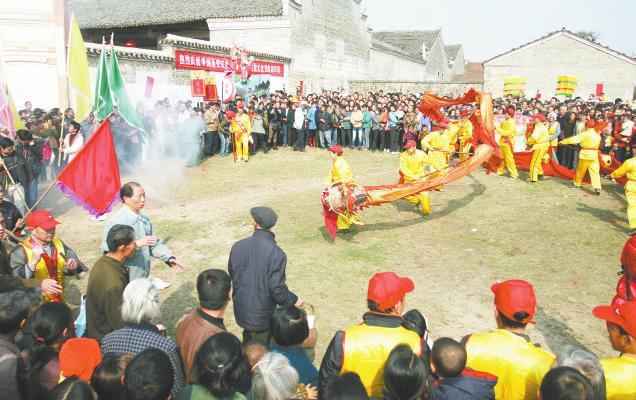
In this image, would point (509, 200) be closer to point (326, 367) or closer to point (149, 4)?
point (326, 367)

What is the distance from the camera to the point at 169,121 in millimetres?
14398

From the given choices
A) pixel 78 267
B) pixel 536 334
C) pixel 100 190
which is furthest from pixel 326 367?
pixel 100 190

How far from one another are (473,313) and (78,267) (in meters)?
4.56

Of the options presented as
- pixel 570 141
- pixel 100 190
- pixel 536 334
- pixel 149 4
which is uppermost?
pixel 149 4

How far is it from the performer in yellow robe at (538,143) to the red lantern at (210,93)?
1272 cm

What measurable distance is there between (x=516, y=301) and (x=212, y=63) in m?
19.1

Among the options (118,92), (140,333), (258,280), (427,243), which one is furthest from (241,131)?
(140,333)

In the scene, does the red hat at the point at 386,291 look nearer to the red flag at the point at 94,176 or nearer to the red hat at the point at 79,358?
the red hat at the point at 79,358

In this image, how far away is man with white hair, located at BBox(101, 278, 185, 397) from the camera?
9.58 feet

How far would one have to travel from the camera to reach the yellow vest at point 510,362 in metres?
2.80

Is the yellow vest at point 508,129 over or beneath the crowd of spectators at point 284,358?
over

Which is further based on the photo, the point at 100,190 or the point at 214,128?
the point at 214,128

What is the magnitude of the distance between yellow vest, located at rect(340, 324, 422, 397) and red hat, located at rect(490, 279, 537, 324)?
2.19ft

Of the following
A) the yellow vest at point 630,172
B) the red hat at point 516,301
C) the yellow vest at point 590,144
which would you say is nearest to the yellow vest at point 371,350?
the red hat at point 516,301
